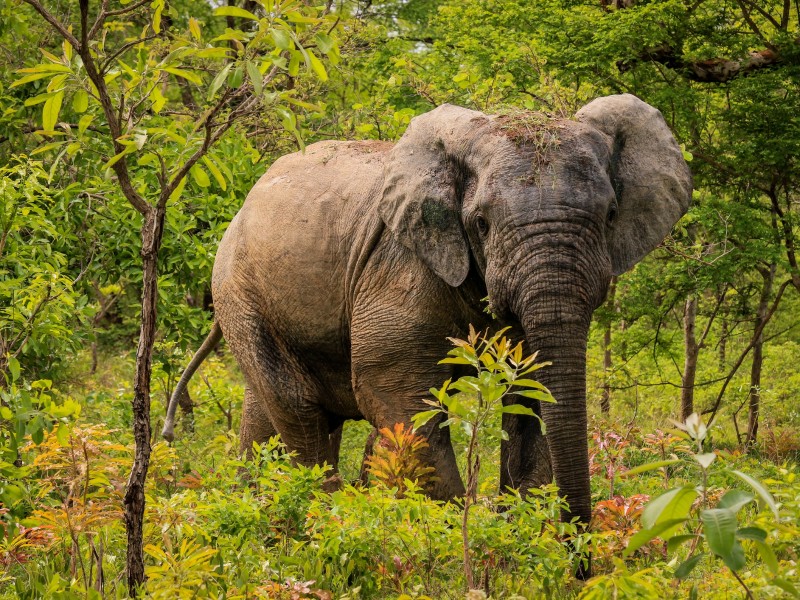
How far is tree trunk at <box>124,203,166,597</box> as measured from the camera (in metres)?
4.61

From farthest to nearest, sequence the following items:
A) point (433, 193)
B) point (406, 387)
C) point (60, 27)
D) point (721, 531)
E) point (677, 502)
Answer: point (406, 387), point (433, 193), point (60, 27), point (677, 502), point (721, 531)

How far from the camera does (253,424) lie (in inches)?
356

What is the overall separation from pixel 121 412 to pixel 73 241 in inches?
61.2

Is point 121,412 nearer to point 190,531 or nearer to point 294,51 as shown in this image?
point 190,531

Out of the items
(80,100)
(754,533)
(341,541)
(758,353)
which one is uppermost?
(80,100)

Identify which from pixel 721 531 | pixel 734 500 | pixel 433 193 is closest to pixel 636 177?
pixel 433 193

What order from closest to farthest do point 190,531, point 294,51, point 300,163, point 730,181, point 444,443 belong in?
point 294,51, point 190,531, point 444,443, point 300,163, point 730,181

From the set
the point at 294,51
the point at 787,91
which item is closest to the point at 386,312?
the point at 294,51

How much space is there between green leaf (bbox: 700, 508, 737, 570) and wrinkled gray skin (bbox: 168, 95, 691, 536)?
2445 mm

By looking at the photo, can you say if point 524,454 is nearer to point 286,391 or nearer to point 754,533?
point 286,391

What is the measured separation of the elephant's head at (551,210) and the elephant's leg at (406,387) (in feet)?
1.83

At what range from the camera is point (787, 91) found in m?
9.85

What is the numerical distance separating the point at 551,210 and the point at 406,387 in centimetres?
148

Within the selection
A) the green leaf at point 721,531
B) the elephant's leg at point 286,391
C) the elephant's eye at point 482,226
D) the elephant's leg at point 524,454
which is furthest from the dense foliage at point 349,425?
the elephant's eye at point 482,226
